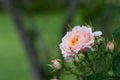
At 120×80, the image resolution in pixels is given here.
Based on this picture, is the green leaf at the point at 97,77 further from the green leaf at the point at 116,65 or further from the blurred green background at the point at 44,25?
the blurred green background at the point at 44,25

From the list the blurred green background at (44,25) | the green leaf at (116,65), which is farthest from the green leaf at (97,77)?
the blurred green background at (44,25)

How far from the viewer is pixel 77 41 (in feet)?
5.18

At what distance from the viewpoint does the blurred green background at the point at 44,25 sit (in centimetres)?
358

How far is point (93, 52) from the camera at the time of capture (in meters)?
1.61

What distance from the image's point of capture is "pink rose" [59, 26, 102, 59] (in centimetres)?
155

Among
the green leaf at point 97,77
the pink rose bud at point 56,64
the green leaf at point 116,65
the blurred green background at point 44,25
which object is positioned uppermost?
the blurred green background at point 44,25

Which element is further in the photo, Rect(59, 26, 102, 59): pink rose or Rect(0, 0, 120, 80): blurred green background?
Rect(0, 0, 120, 80): blurred green background

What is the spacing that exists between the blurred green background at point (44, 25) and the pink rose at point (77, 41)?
102 millimetres

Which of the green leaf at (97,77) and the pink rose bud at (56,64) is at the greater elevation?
the pink rose bud at (56,64)

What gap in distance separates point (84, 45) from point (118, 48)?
0.48ft

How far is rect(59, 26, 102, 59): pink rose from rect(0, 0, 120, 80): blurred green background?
10 centimetres

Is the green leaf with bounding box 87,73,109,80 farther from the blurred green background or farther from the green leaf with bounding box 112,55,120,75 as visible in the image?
the blurred green background

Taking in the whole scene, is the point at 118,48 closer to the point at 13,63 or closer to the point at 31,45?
the point at 31,45

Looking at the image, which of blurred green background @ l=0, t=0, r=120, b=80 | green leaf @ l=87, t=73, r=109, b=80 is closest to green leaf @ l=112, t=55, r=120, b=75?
green leaf @ l=87, t=73, r=109, b=80
